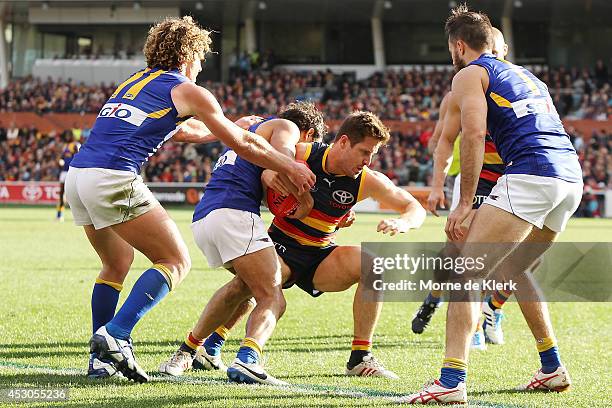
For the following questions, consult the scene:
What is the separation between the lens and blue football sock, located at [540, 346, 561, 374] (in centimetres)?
596

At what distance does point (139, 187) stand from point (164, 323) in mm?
3109

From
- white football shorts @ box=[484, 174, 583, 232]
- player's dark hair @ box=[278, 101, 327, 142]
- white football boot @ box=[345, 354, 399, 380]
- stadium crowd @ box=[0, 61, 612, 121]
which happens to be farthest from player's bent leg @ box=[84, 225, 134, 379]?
stadium crowd @ box=[0, 61, 612, 121]

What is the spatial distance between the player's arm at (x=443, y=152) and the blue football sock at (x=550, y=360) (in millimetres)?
1141

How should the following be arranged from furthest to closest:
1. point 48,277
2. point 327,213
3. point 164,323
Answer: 1. point 48,277
2. point 164,323
3. point 327,213

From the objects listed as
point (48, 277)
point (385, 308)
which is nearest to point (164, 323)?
point (385, 308)

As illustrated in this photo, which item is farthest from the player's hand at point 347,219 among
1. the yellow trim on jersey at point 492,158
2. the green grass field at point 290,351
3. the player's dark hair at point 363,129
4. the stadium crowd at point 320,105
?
the stadium crowd at point 320,105

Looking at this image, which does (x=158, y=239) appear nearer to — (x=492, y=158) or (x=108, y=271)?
(x=108, y=271)

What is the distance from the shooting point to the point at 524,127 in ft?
18.5

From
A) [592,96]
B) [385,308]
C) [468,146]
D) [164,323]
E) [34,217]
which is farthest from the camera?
[592,96]

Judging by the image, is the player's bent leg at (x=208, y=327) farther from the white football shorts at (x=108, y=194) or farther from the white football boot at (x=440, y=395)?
the white football boot at (x=440, y=395)

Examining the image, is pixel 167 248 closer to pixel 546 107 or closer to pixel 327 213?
pixel 327 213

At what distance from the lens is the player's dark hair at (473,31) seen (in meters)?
5.90

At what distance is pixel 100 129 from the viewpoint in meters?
6.02

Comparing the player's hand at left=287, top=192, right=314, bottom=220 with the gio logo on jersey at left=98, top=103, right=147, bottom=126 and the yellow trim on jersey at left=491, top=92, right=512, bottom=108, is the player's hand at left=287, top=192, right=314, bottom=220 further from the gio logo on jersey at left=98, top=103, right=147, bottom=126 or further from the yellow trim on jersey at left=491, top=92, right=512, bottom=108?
the yellow trim on jersey at left=491, top=92, right=512, bottom=108
